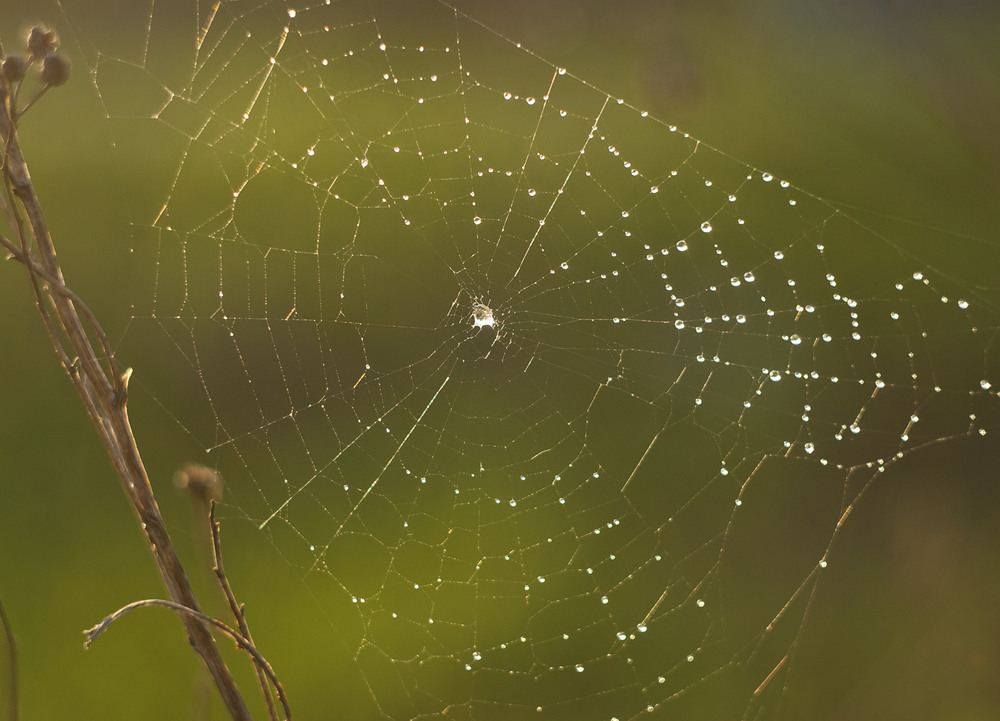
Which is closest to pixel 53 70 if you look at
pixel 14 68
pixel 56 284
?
pixel 14 68

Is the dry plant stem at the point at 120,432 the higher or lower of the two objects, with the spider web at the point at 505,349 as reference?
lower

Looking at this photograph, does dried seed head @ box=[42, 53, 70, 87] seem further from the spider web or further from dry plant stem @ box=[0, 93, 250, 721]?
the spider web

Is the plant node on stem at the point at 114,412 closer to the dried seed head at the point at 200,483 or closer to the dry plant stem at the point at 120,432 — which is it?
the dry plant stem at the point at 120,432

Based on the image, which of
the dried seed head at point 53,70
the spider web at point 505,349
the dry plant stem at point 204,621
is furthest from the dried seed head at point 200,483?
the spider web at point 505,349

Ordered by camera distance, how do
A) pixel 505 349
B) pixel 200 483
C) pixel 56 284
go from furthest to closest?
pixel 505 349
pixel 200 483
pixel 56 284

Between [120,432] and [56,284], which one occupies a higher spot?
[56,284]

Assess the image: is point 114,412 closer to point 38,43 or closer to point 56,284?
point 56,284
